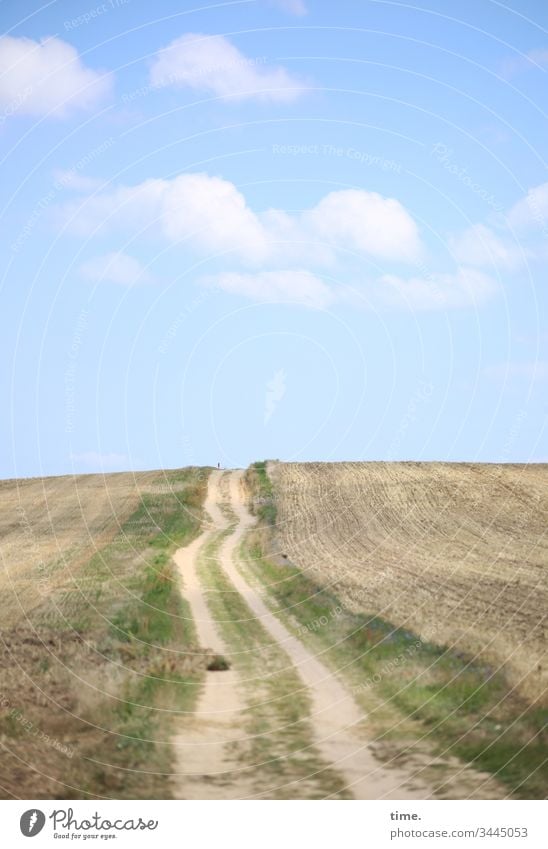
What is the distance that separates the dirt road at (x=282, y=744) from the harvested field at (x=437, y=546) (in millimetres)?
3178

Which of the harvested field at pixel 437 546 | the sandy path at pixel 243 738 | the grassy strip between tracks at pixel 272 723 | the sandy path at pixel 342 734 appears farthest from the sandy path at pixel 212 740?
the harvested field at pixel 437 546

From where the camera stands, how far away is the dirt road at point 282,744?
1435 cm

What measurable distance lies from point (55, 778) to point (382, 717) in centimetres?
675

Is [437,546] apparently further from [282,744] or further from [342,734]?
[282,744]

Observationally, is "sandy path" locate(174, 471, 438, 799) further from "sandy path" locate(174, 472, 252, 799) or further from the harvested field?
the harvested field

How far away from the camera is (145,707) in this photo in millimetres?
18953

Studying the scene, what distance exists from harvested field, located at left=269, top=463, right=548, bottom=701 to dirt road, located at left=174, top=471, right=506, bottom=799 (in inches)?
125

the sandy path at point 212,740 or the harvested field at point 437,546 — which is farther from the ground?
the harvested field at point 437,546

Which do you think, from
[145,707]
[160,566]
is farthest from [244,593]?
[145,707]

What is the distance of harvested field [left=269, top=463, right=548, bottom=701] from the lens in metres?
23.7

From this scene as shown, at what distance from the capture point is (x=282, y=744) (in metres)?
16.7

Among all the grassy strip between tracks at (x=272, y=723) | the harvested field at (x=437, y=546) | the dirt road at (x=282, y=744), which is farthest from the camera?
the harvested field at (x=437, y=546)

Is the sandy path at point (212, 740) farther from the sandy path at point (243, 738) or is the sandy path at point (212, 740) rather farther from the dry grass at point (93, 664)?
the dry grass at point (93, 664)
